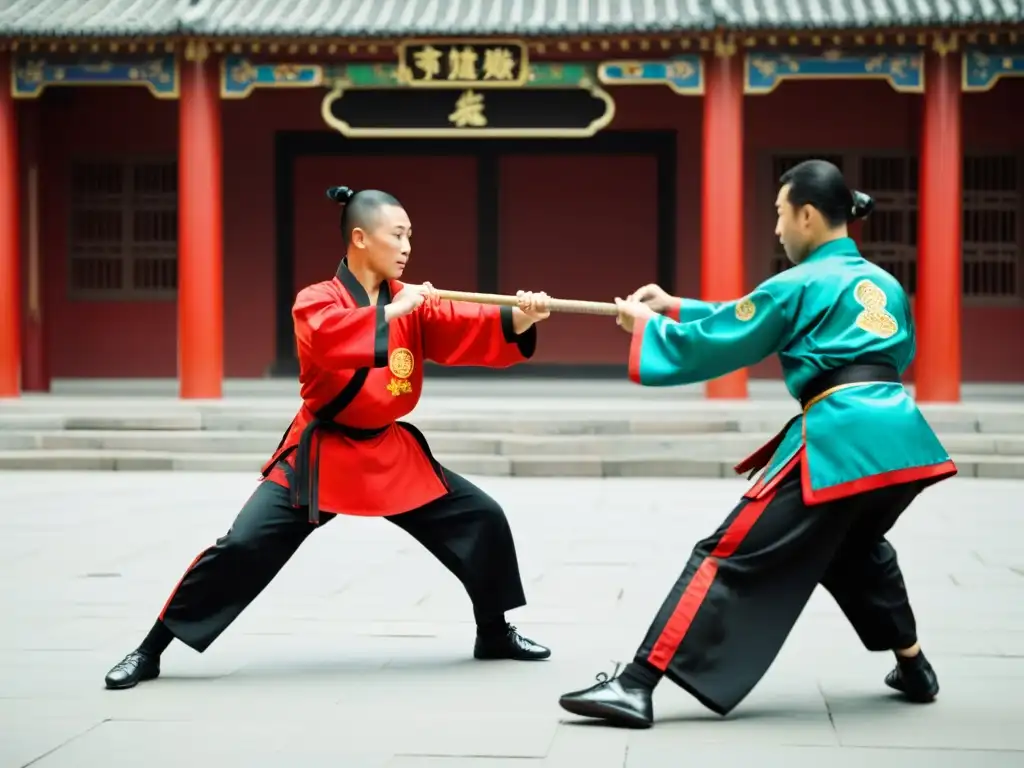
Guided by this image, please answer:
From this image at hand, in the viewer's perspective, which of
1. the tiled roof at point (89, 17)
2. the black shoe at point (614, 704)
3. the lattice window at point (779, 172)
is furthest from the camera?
the lattice window at point (779, 172)

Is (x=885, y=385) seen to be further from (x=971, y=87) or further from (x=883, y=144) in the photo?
(x=883, y=144)

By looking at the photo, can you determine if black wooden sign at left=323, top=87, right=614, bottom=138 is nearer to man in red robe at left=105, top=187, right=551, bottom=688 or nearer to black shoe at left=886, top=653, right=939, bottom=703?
man in red robe at left=105, top=187, right=551, bottom=688

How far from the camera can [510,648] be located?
15.8ft

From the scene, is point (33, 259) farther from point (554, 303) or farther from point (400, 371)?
point (554, 303)

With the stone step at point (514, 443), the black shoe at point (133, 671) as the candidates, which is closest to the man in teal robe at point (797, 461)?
the black shoe at point (133, 671)

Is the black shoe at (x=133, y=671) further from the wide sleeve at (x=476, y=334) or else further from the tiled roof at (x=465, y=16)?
the tiled roof at (x=465, y=16)

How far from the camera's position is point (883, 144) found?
14.8m

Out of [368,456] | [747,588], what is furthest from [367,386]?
[747,588]

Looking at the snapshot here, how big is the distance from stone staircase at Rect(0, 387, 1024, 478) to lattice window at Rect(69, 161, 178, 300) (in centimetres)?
362

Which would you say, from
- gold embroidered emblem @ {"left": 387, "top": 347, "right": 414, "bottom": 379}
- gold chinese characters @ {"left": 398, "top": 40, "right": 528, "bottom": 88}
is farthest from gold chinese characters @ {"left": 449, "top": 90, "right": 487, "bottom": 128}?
gold embroidered emblem @ {"left": 387, "top": 347, "right": 414, "bottom": 379}

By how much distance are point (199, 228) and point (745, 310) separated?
924cm

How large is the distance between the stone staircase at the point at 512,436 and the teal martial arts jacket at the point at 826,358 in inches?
255

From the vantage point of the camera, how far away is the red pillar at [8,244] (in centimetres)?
1283

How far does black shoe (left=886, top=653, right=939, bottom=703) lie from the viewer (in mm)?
4234
